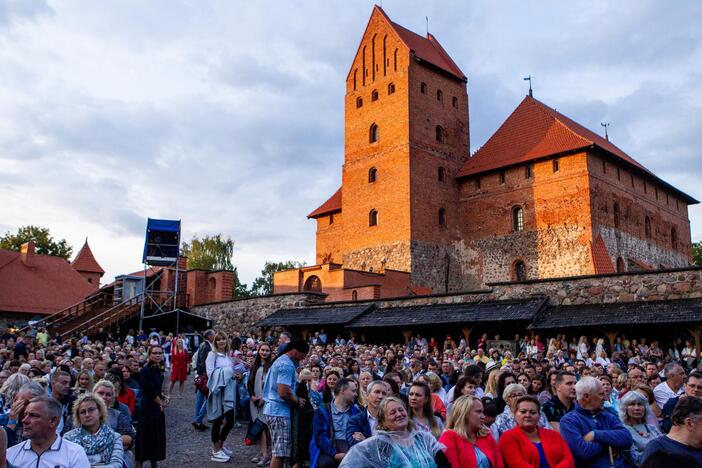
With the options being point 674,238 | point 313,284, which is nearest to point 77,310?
point 313,284

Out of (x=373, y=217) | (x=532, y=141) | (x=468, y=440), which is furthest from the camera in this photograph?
(x=373, y=217)

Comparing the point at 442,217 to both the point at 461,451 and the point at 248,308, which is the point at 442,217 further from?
the point at 461,451

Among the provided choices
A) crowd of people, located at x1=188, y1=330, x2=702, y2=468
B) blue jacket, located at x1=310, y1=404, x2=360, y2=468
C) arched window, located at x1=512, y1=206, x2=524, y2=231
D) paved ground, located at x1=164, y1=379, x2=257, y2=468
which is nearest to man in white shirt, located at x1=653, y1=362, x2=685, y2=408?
crowd of people, located at x1=188, y1=330, x2=702, y2=468

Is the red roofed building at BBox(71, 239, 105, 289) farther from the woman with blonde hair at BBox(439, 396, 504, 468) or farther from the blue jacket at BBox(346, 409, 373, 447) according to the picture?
the woman with blonde hair at BBox(439, 396, 504, 468)

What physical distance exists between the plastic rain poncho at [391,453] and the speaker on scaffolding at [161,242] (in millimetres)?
32074

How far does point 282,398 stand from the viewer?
7.32 meters

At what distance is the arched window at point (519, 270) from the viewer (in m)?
35.2

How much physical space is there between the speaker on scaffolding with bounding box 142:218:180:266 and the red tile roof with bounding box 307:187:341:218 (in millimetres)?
11503

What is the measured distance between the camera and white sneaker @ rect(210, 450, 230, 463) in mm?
9570

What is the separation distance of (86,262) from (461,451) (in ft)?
200

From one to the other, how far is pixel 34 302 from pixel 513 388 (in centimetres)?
4026

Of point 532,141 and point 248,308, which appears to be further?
point 532,141

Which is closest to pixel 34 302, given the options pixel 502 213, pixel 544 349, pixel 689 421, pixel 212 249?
pixel 212 249

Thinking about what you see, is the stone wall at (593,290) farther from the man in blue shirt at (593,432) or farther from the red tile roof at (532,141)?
the man in blue shirt at (593,432)
